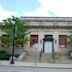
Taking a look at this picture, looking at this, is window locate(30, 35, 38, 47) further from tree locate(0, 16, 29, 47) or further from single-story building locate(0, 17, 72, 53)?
tree locate(0, 16, 29, 47)

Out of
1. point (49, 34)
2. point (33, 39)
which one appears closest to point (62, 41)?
point (49, 34)

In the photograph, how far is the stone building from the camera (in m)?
49.8

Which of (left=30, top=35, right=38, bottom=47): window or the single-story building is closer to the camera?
the single-story building

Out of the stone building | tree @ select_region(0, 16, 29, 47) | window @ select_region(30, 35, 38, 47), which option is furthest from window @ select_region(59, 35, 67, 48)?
tree @ select_region(0, 16, 29, 47)

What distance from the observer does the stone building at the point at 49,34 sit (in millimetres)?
49750

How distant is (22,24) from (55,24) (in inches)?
245

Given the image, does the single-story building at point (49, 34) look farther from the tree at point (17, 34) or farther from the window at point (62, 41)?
the tree at point (17, 34)

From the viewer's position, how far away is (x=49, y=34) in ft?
165

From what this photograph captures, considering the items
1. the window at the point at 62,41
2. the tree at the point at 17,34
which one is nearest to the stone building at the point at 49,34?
the window at the point at 62,41

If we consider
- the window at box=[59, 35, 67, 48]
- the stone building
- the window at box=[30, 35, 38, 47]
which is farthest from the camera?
the window at box=[30, 35, 38, 47]

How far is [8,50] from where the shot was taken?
162 ft

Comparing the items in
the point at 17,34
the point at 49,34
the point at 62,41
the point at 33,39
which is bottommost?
the point at 62,41

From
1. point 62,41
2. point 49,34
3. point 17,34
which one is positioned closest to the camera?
point 17,34

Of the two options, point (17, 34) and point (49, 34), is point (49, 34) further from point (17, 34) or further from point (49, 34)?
point (17, 34)
